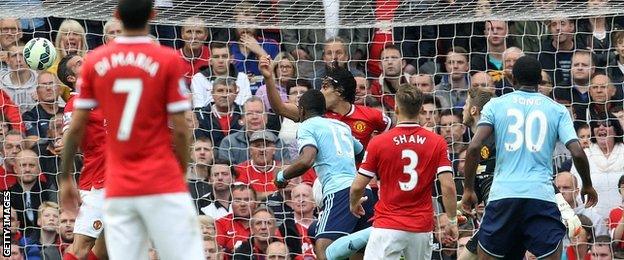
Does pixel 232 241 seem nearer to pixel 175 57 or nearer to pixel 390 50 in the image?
pixel 390 50

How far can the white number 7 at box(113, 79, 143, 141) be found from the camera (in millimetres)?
7461

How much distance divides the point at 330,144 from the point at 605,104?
3.70 metres

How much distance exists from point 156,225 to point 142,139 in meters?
0.45

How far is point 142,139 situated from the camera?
295 inches

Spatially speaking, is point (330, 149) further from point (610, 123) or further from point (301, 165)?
point (610, 123)

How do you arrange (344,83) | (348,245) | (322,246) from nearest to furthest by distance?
(348,245)
(322,246)
(344,83)

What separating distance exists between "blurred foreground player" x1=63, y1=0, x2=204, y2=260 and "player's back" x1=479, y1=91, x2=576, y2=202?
9.62 feet

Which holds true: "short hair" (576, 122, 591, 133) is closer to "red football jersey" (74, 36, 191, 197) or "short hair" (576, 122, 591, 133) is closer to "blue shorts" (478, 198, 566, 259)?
"blue shorts" (478, 198, 566, 259)

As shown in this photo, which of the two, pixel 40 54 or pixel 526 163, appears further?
pixel 40 54

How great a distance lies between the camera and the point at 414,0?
517 inches

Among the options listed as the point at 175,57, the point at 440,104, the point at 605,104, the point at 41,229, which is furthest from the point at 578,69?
the point at 175,57

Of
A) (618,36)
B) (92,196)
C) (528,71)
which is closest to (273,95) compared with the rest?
(92,196)

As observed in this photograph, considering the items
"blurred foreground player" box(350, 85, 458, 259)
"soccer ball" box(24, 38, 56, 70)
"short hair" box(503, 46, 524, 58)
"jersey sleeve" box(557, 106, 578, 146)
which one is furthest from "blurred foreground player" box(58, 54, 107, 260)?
"short hair" box(503, 46, 524, 58)

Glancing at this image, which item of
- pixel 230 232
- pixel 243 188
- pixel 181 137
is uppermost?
pixel 181 137
